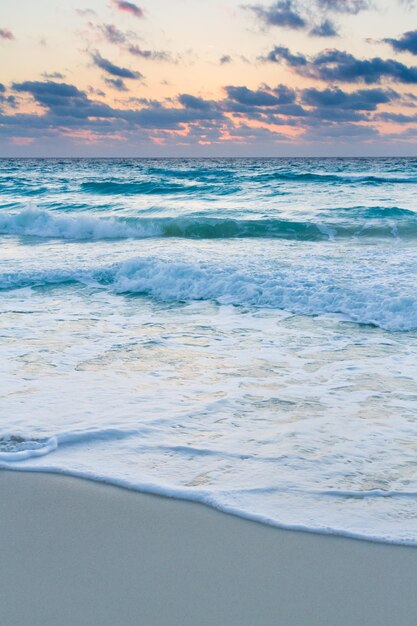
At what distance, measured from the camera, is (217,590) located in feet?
8.49

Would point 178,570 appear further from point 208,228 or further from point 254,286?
point 208,228

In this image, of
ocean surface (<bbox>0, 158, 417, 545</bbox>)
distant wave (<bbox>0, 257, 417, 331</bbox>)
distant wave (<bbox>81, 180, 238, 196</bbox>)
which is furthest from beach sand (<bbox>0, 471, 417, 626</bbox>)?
distant wave (<bbox>81, 180, 238, 196</bbox>)

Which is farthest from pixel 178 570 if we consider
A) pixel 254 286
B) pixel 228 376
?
Result: pixel 254 286

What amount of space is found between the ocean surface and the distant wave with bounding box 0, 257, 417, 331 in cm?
3

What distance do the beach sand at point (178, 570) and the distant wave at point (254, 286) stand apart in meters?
4.63

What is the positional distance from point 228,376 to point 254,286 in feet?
11.9

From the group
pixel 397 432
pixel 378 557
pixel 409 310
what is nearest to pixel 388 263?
pixel 409 310

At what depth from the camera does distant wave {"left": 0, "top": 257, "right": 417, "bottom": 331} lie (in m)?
7.72

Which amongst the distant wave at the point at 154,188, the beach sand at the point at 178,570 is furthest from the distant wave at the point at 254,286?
the distant wave at the point at 154,188

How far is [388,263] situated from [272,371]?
5870mm

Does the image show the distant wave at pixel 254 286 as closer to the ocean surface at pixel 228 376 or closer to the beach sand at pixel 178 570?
the ocean surface at pixel 228 376

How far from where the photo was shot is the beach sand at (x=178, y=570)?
245cm

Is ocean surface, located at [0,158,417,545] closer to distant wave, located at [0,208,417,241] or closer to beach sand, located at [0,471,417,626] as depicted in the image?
beach sand, located at [0,471,417,626]

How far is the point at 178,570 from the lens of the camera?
2723 mm
